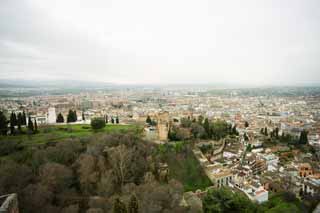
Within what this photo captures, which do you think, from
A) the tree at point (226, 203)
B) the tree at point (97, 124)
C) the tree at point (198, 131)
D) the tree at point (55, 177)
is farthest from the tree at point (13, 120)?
the tree at point (198, 131)

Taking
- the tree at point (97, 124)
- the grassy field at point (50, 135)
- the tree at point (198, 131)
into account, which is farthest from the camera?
the tree at point (198, 131)

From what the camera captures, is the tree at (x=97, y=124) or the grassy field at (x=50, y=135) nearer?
the grassy field at (x=50, y=135)

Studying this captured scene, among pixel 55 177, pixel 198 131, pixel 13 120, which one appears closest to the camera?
pixel 55 177

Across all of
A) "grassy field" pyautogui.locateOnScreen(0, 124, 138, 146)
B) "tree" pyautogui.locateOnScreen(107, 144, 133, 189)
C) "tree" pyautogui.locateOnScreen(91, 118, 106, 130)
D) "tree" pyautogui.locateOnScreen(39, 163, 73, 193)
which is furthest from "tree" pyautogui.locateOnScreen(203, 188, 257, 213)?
"tree" pyautogui.locateOnScreen(91, 118, 106, 130)

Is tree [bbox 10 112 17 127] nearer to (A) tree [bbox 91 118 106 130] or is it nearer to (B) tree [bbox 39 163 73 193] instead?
(A) tree [bbox 91 118 106 130]

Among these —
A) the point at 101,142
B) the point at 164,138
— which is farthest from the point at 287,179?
the point at 101,142

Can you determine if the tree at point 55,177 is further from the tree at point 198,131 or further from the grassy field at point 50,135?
the tree at point 198,131

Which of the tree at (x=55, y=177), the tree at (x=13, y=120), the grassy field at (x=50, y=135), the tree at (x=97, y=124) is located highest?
the tree at (x=13, y=120)

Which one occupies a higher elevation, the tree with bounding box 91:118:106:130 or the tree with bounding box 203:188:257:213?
the tree with bounding box 91:118:106:130

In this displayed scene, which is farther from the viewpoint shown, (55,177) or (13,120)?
(13,120)

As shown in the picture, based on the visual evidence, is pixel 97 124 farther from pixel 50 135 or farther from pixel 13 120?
pixel 13 120

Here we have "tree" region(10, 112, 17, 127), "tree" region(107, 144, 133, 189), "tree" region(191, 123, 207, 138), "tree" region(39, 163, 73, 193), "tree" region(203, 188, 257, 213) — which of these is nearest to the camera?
"tree" region(203, 188, 257, 213)

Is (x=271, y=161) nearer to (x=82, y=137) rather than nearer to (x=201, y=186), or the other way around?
(x=201, y=186)

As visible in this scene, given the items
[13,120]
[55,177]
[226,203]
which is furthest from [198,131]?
[13,120]
